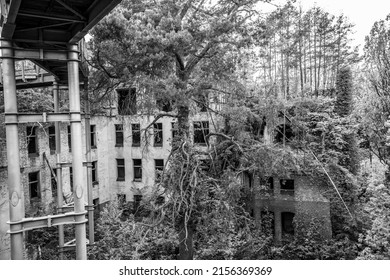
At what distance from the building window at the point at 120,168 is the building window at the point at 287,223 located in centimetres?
Result: 1220

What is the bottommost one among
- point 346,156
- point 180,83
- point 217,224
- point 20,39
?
point 217,224

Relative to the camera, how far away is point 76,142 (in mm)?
6578

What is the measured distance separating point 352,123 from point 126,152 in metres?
15.5

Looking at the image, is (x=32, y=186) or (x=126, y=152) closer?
(x=32, y=186)

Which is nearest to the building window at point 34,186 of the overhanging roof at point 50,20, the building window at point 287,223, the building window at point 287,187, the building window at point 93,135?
the building window at point 93,135

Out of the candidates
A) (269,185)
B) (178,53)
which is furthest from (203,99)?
(269,185)

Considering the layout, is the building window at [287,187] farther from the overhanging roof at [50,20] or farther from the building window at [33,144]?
the overhanging roof at [50,20]

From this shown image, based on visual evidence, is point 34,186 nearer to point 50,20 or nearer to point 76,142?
point 76,142

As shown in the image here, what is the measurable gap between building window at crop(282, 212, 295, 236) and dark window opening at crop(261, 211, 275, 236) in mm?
671

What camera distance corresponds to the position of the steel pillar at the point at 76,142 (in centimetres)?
651

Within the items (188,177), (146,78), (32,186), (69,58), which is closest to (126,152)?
(32,186)

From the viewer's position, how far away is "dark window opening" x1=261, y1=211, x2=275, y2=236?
17686 millimetres

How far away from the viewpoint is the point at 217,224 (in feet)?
34.3

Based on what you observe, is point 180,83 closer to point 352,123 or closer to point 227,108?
point 227,108
